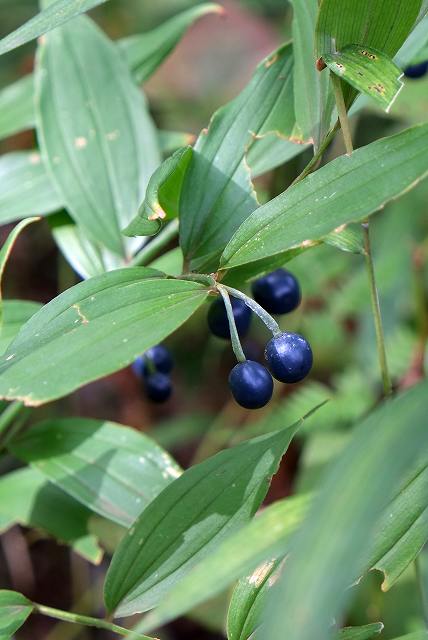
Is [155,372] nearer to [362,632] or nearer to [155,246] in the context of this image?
[155,246]

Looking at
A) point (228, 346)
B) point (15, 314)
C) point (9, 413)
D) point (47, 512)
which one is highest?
point (15, 314)

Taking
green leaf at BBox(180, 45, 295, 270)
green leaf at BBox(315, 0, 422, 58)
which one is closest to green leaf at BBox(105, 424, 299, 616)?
green leaf at BBox(180, 45, 295, 270)

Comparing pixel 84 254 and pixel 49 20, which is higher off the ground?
pixel 49 20

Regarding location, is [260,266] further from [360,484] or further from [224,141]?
[360,484]

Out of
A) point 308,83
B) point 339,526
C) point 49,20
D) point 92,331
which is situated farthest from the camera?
point 308,83

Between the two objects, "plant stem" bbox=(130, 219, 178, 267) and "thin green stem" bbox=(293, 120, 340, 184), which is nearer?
"thin green stem" bbox=(293, 120, 340, 184)

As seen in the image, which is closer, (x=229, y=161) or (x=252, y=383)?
(x=252, y=383)

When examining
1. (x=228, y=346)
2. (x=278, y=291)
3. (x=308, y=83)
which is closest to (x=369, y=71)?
(x=308, y=83)

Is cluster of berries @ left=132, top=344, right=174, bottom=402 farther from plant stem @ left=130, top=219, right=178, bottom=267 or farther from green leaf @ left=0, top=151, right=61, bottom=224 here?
green leaf @ left=0, top=151, right=61, bottom=224
